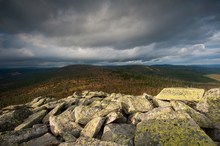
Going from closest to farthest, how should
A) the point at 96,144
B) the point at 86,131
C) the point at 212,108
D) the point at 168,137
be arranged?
the point at 96,144
the point at 168,137
the point at 86,131
the point at 212,108

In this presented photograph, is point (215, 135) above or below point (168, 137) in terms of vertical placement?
below

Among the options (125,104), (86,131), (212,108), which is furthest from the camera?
(125,104)

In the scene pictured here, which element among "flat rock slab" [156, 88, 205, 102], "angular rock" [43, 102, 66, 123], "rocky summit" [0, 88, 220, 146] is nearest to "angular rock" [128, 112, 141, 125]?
"rocky summit" [0, 88, 220, 146]

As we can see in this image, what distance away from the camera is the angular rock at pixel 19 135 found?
19.6 ft

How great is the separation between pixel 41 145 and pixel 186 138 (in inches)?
225

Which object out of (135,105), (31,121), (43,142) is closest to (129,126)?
(135,105)

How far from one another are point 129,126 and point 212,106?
16.9ft

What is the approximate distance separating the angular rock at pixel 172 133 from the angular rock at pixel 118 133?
608 mm

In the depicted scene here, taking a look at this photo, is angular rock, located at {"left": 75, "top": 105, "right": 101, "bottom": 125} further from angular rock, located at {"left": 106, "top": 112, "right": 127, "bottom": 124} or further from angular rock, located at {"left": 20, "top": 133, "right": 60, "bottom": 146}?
angular rock, located at {"left": 20, "top": 133, "right": 60, "bottom": 146}

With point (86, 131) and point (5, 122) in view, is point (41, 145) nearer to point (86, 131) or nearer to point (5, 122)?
point (86, 131)

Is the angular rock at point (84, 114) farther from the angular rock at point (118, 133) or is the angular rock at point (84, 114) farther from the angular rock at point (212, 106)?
the angular rock at point (212, 106)

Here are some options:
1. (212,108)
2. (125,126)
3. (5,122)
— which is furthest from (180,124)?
(5,122)

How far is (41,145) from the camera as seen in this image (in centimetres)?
584

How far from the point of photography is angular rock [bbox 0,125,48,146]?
5965mm
